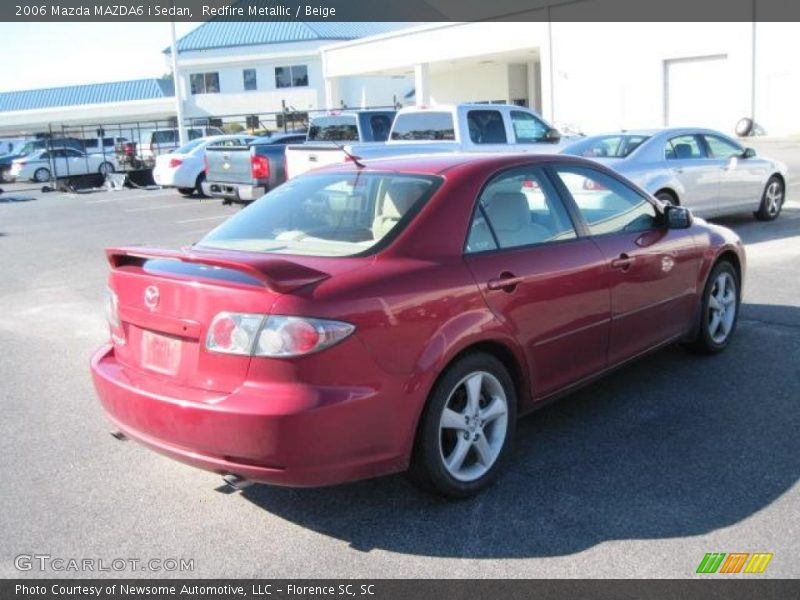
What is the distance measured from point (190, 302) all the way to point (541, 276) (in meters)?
1.82

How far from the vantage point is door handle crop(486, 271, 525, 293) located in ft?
13.6

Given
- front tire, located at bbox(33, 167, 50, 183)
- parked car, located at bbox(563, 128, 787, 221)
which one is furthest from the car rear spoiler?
front tire, located at bbox(33, 167, 50, 183)

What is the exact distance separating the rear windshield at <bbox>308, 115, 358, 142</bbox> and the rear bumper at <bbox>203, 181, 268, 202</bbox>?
5.58 feet

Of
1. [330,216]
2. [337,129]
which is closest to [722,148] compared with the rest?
[337,129]

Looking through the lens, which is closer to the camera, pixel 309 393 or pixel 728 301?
pixel 309 393

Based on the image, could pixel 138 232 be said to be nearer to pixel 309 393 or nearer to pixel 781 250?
pixel 781 250

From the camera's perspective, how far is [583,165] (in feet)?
17.1

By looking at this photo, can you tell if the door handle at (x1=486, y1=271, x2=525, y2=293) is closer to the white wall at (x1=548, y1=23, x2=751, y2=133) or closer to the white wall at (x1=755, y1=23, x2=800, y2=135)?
the white wall at (x1=755, y1=23, x2=800, y2=135)

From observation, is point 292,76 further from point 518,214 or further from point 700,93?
point 518,214

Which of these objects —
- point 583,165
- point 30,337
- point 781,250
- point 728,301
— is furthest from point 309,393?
point 781,250

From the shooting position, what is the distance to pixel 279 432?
11.1ft

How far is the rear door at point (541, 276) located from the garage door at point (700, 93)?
29.2 metres

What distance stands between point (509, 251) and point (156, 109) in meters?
69.6
